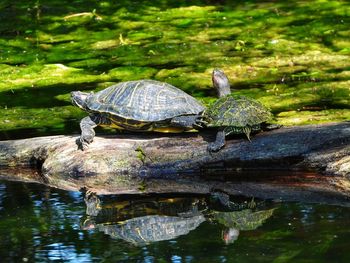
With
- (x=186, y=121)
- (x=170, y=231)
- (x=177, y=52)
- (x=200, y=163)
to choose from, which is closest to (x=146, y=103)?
(x=186, y=121)

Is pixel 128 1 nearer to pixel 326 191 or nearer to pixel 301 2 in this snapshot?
pixel 301 2

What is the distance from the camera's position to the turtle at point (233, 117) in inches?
294

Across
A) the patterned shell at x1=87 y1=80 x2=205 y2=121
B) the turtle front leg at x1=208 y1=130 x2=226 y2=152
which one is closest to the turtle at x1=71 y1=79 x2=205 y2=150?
the patterned shell at x1=87 y1=80 x2=205 y2=121

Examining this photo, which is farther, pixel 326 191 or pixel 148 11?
pixel 148 11

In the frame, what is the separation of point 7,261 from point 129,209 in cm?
149

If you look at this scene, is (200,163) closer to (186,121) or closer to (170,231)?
(186,121)

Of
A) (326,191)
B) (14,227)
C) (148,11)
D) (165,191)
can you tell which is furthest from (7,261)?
(148,11)

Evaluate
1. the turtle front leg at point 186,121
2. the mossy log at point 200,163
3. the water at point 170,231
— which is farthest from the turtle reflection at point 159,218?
the turtle front leg at point 186,121

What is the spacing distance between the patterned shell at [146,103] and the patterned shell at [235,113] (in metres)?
0.28

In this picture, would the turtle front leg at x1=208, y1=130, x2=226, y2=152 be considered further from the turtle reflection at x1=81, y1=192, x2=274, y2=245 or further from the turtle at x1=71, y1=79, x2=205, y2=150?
the turtle reflection at x1=81, y1=192, x2=274, y2=245

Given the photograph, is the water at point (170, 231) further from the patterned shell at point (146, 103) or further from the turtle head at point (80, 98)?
the turtle head at point (80, 98)

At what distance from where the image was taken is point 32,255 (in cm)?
529

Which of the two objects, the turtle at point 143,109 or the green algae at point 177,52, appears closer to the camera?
the turtle at point 143,109

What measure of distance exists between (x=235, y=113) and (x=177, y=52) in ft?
21.3
